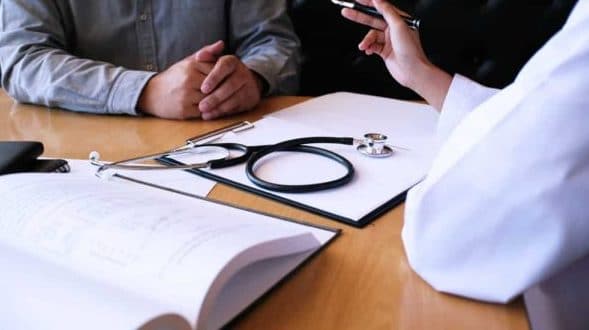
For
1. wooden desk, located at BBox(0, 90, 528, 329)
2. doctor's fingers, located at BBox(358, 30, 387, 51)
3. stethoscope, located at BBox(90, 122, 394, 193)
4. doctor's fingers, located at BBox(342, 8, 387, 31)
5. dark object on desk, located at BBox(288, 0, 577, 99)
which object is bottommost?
dark object on desk, located at BBox(288, 0, 577, 99)

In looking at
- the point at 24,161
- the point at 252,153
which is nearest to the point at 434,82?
the point at 252,153

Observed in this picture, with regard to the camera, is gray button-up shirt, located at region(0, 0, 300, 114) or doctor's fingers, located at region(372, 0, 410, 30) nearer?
doctor's fingers, located at region(372, 0, 410, 30)

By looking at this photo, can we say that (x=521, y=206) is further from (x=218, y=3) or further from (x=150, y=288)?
(x=218, y=3)

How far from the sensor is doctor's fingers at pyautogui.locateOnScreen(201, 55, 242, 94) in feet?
2.78

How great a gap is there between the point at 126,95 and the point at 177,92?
0.27 feet

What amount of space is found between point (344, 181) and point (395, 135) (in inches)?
8.1

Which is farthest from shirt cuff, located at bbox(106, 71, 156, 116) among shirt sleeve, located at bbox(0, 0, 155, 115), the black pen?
the black pen

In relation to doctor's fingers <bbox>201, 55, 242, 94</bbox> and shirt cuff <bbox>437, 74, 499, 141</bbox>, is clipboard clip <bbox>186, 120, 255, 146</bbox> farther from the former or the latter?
shirt cuff <bbox>437, 74, 499, 141</bbox>

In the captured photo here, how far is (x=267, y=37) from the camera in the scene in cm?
110

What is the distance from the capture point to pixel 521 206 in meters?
0.35

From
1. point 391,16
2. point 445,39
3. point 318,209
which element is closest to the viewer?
point 318,209

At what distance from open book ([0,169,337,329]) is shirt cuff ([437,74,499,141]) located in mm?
245

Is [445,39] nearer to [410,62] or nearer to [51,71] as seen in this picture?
Answer: [410,62]

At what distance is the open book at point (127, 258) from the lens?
1.04ft
